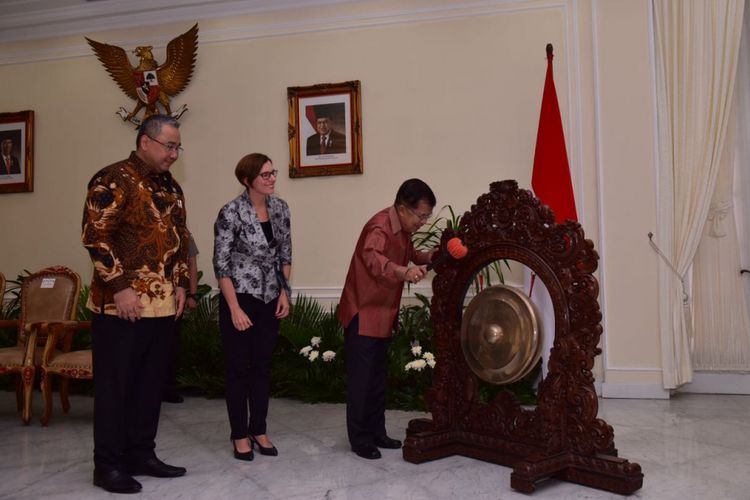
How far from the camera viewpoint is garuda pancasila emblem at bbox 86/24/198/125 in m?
5.91

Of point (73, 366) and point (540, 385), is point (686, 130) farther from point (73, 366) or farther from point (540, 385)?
point (73, 366)

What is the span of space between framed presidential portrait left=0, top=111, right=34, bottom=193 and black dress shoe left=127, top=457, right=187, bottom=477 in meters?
4.00

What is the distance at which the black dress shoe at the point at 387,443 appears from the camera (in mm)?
3636

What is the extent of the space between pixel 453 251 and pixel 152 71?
3.72m

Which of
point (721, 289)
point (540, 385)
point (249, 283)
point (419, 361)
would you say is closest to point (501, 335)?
point (540, 385)

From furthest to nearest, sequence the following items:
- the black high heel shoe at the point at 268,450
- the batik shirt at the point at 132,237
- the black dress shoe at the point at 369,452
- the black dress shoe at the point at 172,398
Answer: the black dress shoe at the point at 172,398
the black high heel shoe at the point at 268,450
the black dress shoe at the point at 369,452
the batik shirt at the point at 132,237

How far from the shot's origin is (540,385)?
3160mm

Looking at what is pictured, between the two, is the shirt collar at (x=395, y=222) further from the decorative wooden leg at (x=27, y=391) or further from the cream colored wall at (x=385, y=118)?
the decorative wooden leg at (x=27, y=391)

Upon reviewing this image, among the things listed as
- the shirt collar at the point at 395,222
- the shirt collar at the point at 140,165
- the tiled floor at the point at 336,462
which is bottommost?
the tiled floor at the point at 336,462

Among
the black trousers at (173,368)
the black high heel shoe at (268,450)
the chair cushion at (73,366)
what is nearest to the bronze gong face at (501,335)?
the black high heel shoe at (268,450)

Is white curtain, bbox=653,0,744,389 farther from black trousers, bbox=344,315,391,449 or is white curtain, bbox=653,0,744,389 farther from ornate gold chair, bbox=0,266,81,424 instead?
ornate gold chair, bbox=0,266,81,424

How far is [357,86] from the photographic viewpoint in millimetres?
5586

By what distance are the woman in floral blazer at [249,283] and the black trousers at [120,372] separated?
36 centimetres

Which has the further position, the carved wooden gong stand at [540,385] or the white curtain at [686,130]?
the white curtain at [686,130]
